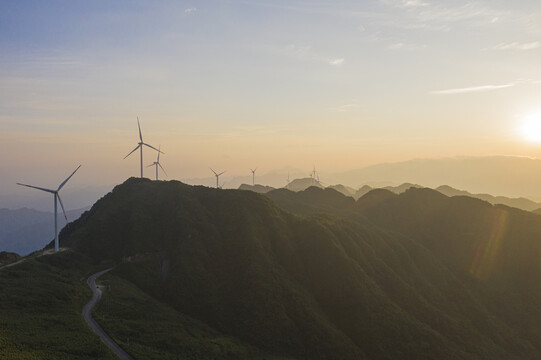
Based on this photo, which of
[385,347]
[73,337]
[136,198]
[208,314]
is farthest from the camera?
[136,198]

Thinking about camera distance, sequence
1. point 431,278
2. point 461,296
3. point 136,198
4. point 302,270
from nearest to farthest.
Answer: point 302,270 < point 461,296 < point 431,278 < point 136,198

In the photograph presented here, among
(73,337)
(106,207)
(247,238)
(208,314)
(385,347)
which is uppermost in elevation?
(106,207)

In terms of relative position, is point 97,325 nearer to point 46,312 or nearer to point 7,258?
point 46,312

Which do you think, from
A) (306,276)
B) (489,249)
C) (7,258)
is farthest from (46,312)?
(489,249)

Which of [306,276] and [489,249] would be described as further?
[489,249]

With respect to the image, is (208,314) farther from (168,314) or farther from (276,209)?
(276,209)

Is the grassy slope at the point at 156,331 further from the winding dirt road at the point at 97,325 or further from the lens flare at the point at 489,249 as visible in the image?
the lens flare at the point at 489,249

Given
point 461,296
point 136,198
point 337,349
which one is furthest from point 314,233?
point 136,198

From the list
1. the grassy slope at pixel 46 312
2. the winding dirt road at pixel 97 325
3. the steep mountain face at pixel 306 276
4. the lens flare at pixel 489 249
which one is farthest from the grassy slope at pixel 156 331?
the lens flare at pixel 489 249
